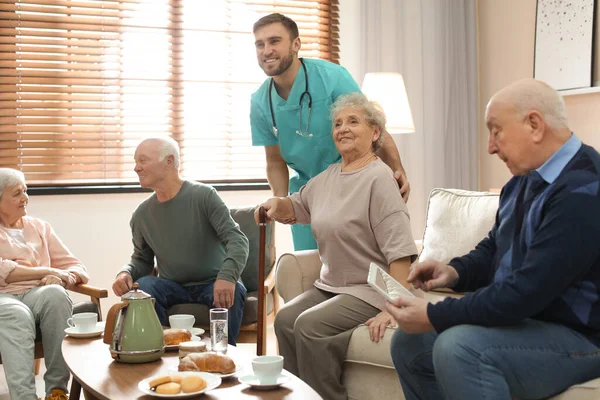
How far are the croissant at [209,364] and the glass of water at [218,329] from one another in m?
0.18

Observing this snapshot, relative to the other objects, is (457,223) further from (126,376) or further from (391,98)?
(391,98)

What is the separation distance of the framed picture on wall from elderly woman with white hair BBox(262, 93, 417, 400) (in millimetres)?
1871

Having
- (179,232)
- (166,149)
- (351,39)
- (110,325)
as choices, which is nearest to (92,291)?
(179,232)

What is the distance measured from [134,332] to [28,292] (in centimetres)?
113

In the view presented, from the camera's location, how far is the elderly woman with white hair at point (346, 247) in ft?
7.75

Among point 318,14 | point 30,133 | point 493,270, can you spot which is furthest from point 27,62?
point 493,270

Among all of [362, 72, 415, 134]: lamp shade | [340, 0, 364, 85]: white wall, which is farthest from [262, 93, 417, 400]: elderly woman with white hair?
[340, 0, 364, 85]: white wall

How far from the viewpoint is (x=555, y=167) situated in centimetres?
167

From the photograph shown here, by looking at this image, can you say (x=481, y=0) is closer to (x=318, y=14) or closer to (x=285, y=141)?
(x=318, y=14)

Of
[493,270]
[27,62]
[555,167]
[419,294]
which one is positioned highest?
[27,62]

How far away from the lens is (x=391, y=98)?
4.06 metres

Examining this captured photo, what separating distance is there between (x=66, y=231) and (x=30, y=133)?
608 millimetres

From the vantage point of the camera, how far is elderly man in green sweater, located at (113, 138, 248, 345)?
3025 millimetres

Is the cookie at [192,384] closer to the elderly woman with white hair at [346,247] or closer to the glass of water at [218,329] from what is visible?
the glass of water at [218,329]
